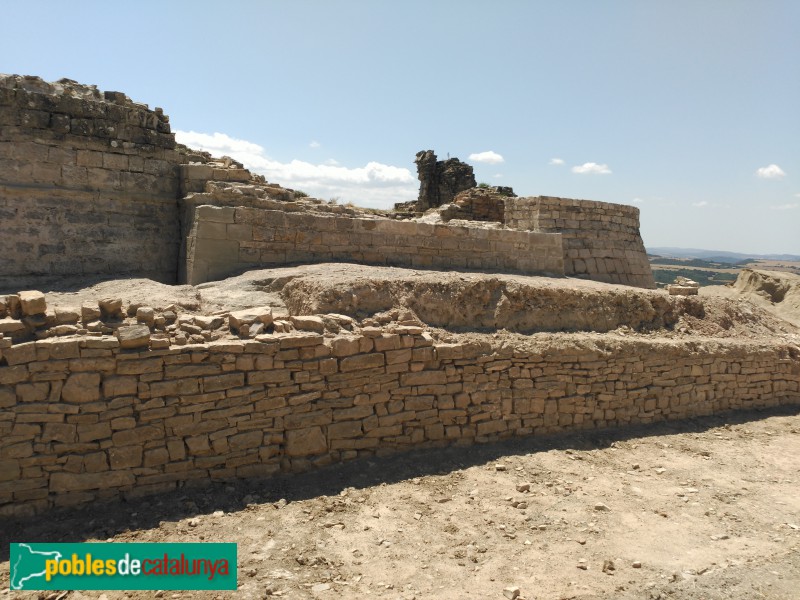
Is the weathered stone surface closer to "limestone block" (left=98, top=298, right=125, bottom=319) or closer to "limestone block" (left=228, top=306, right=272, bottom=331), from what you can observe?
"limestone block" (left=228, top=306, right=272, bottom=331)

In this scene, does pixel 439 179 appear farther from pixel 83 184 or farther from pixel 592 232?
pixel 83 184

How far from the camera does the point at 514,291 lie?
7.85 meters

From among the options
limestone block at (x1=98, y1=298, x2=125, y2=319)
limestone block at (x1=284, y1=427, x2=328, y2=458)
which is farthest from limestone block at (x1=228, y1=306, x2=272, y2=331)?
limestone block at (x1=284, y1=427, x2=328, y2=458)

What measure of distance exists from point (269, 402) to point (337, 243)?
132 inches

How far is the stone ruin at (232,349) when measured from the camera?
4852mm

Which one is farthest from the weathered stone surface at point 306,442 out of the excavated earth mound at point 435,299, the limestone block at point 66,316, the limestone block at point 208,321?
the limestone block at point 66,316

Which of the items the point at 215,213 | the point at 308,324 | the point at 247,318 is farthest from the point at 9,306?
the point at 215,213

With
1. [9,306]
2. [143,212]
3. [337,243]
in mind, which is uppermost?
[143,212]

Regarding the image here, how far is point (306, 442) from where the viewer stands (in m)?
5.66

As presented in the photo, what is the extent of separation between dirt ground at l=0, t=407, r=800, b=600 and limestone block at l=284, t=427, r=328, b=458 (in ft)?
0.81

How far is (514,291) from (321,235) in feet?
9.66

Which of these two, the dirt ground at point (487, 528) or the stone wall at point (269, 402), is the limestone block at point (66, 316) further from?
the dirt ground at point (487, 528)

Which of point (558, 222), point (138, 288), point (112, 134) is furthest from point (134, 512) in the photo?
point (558, 222)

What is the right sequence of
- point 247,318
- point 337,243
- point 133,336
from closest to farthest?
1. point 133,336
2. point 247,318
3. point 337,243
